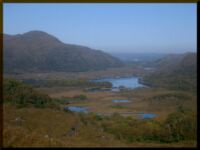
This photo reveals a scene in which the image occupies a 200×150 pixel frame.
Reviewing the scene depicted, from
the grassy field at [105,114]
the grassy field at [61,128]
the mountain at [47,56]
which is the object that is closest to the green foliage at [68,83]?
the grassy field at [105,114]

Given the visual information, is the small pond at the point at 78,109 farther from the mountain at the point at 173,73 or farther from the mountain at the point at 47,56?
the mountain at the point at 173,73

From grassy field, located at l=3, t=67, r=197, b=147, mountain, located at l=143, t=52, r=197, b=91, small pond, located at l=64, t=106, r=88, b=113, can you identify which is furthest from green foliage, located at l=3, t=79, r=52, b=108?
mountain, located at l=143, t=52, r=197, b=91

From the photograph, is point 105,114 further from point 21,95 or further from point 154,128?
point 21,95

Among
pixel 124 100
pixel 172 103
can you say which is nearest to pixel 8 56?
pixel 124 100

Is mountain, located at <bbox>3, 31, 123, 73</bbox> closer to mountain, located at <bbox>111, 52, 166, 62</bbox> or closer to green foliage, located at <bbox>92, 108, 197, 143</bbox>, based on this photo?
mountain, located at <bbox>111, 52, 166, 62</bbox>

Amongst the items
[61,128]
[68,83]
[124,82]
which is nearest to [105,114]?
[124,82]

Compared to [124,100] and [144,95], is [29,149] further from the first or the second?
[144,95]
